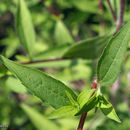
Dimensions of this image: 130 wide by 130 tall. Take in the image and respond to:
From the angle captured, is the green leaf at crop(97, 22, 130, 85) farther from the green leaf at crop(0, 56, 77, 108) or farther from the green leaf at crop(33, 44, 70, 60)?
the green leaf at crop(33, 44, 70, 60)

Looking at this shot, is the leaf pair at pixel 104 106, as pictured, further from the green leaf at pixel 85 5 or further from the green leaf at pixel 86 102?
the green leaf at pixel 85 5

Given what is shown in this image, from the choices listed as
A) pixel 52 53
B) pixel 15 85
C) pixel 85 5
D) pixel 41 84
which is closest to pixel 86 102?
pixel 41 84

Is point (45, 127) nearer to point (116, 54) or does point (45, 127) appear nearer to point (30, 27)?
point (30, 27)

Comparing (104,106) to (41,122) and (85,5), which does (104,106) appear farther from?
(85,5)

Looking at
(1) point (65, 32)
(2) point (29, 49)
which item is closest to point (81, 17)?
(1) point (65, 32)

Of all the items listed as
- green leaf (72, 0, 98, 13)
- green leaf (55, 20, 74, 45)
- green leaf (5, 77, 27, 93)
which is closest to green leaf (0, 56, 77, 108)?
green leaf (5, 77, 27, 93)

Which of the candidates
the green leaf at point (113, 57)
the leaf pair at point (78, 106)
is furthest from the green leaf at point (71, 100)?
the green leaf at point (113, 57)

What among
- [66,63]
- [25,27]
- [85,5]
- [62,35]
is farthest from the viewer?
[85,5]
